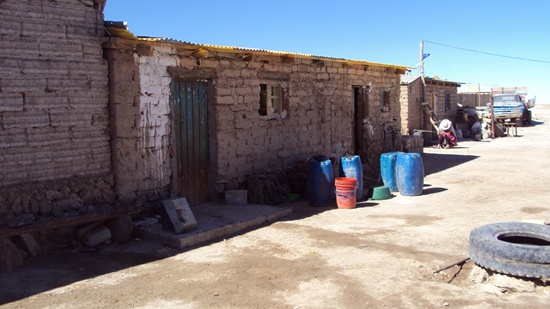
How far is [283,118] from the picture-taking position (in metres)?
10.8

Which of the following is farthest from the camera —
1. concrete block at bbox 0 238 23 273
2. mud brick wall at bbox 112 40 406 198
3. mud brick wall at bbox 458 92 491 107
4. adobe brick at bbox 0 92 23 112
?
mud brick wall at bbox 458 92 491 107

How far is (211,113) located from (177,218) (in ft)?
8.87

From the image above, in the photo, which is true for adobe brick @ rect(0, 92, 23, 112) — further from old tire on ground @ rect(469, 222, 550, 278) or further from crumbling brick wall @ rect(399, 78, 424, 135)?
crumbling brick wall @ rect(399, 78, 424, 135)

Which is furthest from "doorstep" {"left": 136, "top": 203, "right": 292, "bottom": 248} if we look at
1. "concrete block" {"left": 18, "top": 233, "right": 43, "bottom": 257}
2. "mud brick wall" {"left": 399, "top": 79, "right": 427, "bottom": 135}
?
"mud brick wall" {"left": 399, "top": 79, "right": 427, "bottom": 135}

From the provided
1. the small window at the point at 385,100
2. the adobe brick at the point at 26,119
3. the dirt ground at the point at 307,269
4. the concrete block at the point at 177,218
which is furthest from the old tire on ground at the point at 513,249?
the small window at the point at 385,100

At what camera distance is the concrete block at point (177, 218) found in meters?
6.92

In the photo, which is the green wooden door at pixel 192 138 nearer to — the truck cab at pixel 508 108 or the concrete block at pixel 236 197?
the concrete block at pixel 236 197

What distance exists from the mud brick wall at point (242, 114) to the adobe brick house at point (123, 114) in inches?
0.9

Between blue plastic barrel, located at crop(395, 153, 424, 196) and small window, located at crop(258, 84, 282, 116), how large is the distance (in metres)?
2.81

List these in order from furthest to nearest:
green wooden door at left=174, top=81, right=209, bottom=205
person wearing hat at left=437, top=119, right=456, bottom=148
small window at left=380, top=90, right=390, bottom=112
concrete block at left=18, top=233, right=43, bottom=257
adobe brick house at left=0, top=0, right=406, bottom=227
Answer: person wearing hat at left=437, top=119, right=456, bottom=148, small window at left=380, top=90, right=390, bottom=112, green wooden door at left=174, top=81, right=209, bottom=205, adobe brick house at left=0, top=0, right=406, bottom=227, concrete block at left=18, top=233, right=43, bottom=257

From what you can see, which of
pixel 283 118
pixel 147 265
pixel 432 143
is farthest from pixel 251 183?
pixel 432 143

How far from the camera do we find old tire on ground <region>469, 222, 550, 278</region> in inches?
189

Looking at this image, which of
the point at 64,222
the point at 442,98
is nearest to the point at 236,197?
the point at 64,222

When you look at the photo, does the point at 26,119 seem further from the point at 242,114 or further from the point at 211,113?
the point at 242,114
